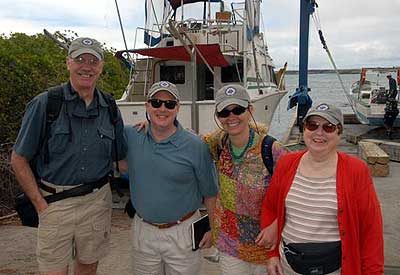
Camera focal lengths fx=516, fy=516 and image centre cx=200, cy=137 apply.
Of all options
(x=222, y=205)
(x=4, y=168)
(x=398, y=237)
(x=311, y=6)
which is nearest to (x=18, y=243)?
(x=4, y=168)

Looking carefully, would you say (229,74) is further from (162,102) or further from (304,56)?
(162,102)

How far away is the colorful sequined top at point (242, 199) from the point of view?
2.92 meters

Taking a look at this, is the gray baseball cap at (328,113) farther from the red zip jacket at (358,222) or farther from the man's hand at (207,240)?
the man's hand at (207,240)

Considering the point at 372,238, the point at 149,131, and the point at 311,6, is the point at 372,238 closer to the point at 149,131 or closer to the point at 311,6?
the point at 149,131

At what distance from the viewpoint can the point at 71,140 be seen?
306cm

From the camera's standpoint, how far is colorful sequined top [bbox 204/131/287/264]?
2.92 metres

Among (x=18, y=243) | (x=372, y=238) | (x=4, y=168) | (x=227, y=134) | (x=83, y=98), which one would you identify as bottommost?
(x=18, y=243)

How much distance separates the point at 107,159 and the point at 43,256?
701 millimetres

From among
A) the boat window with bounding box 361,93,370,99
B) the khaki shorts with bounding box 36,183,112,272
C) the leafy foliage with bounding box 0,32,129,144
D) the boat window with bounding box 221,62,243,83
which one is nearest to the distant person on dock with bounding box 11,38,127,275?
the khaki shorts with bounding box 36,183,112,272

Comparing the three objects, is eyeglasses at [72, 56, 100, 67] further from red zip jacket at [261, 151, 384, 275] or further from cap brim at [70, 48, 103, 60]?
red zip jacket at [261, 151, 384, 275]

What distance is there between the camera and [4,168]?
7.16 meters

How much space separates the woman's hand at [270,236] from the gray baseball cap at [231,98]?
2.32 ft

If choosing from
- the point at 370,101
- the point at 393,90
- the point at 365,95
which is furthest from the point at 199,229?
the point at 365,95

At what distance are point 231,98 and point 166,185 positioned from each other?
2.13ft
